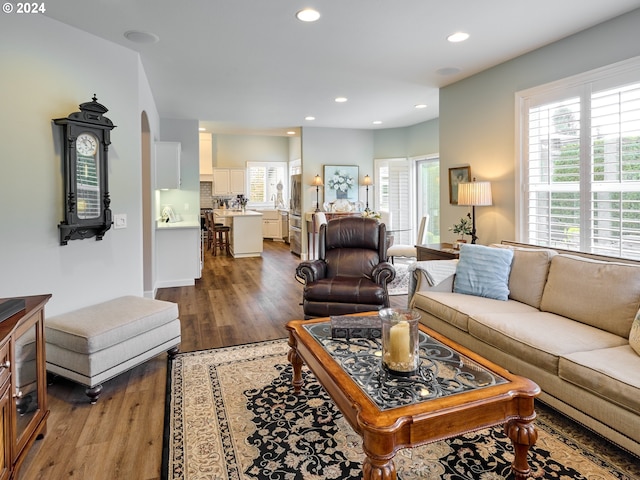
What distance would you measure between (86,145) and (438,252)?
11.4 feet

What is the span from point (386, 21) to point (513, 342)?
2.56 metres

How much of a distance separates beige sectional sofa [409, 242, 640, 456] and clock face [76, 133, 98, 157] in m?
2.92

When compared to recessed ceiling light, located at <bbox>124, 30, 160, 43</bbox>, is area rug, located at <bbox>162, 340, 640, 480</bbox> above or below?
below

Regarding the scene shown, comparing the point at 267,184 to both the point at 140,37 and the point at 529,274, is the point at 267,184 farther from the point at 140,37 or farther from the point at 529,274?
the point at 529,274

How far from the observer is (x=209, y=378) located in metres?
2.96

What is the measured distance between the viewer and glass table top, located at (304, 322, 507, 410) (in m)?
1.73

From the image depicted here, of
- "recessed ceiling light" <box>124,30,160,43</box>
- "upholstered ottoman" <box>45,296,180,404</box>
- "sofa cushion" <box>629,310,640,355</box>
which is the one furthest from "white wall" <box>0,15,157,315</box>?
"sofa cushion" <box>629,310,640,355</box>

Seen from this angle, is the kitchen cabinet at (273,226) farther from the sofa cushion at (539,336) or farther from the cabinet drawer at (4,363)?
the cabinet drawer at (4,363)

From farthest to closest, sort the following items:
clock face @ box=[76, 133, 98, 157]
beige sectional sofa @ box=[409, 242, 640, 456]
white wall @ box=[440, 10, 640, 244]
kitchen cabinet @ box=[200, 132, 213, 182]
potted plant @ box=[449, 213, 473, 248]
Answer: kitchen cabinet @ box=[200, 132, 213, 182]
potted plant @ box=[449, 213, 473, 248]
white wall @ box=[440, 10, 640, 244]
clock face @ box=[76, 133, 98, 157]
beige sectional sofa @ box=[409, 242, 640, 456]

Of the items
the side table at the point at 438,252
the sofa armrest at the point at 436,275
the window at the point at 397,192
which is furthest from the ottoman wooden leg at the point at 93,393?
the window at the point at 397,192

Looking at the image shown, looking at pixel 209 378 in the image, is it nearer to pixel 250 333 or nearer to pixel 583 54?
pixel 250 333

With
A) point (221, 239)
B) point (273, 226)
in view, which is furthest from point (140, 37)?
point (273, 226)

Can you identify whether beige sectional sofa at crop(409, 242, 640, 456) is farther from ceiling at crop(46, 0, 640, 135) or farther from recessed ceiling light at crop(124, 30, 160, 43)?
recessed ceiling light at crop(124, 30, 160, 43)

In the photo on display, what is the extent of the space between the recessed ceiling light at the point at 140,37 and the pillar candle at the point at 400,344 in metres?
3.21
